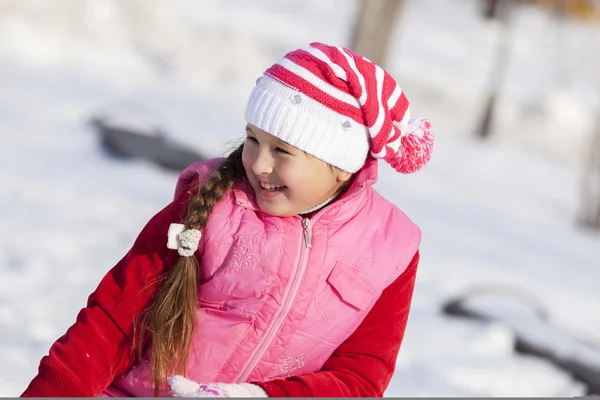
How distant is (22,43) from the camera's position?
1219cm

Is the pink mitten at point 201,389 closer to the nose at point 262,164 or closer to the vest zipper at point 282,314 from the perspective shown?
the vest zipper at point 282,314

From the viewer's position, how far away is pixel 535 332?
16.7ft

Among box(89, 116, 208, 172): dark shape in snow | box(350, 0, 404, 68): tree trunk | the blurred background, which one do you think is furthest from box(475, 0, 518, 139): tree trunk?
box(89, 116, 208, 172): dark shape in snow

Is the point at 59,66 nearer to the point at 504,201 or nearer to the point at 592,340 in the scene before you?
the point at 504,201

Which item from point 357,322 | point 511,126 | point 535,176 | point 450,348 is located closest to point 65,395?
point 357,322

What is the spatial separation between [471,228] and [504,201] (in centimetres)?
256

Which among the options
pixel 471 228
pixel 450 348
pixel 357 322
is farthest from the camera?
pixel 471 228

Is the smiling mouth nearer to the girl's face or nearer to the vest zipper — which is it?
the girl's face

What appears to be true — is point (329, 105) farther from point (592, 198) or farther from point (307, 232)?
point (592, 198)

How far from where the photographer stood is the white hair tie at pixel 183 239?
1993mm

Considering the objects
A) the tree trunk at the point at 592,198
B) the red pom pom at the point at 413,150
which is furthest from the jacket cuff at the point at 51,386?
the tree trunk at the point at 592,198

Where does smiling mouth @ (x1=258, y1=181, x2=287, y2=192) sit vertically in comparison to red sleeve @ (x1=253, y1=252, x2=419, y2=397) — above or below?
above

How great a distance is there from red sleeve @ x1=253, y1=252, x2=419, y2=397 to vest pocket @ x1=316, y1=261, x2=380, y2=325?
0.05 meters

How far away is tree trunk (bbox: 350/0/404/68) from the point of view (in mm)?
9898
